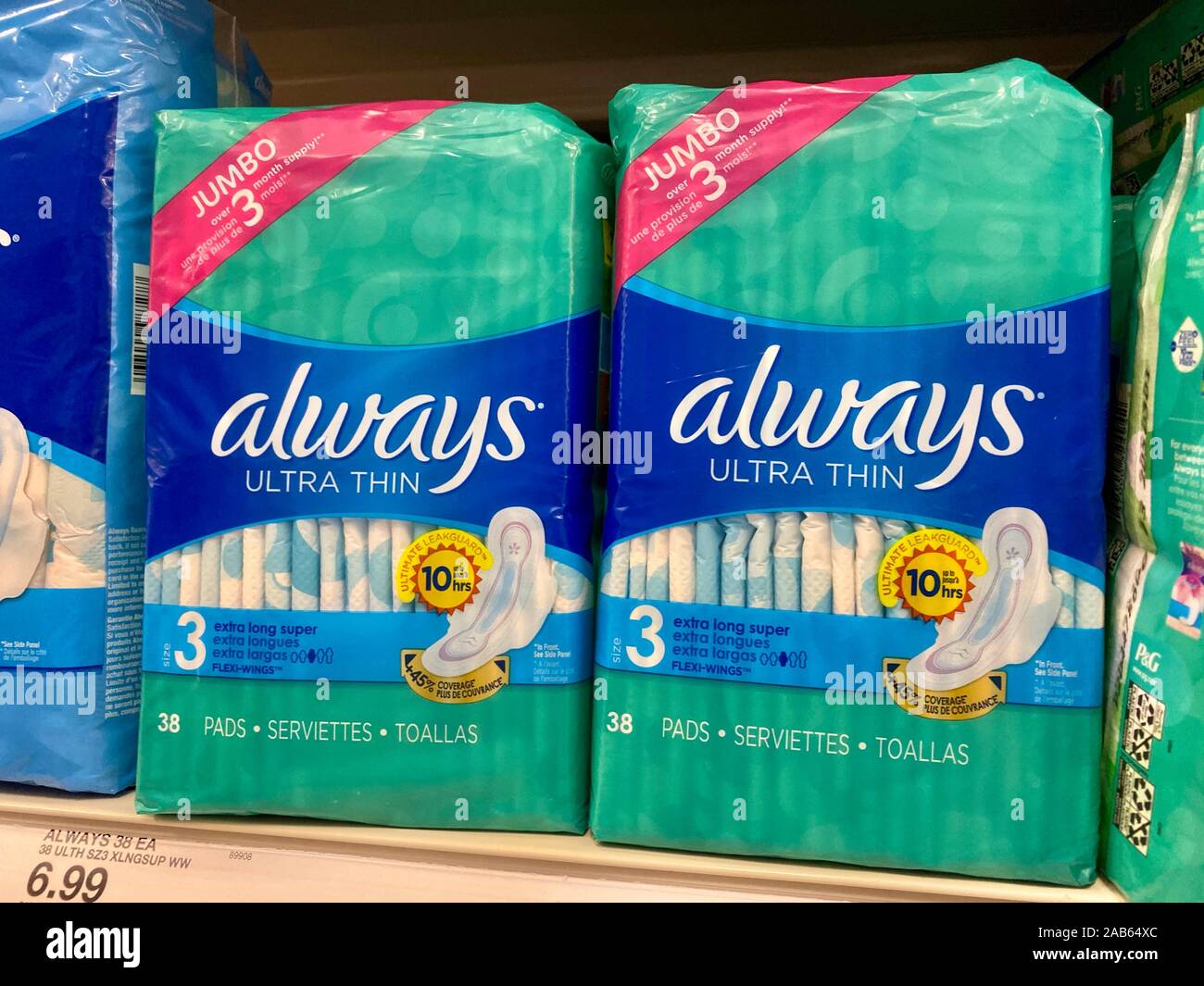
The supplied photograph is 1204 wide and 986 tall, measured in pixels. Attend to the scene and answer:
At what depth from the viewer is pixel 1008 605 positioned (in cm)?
84

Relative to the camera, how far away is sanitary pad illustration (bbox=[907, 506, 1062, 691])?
0.84 metres

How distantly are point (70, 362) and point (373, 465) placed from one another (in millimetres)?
369

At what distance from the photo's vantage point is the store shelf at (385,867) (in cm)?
88

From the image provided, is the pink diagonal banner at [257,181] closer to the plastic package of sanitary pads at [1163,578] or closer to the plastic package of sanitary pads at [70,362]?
the plastic package of sanitary pads at [70,362]

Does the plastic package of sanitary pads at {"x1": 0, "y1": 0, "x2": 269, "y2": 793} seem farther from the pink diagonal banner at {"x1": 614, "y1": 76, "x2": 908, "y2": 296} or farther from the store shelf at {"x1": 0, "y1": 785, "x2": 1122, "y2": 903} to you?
the pink diagonal banner at {"x1": 614, "y1": 76, "x2": 908, "y2": 296}

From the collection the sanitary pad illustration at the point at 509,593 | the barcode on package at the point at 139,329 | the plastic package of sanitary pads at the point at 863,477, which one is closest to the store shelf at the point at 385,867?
the plastic package of sanitary pads at the point at 863,477

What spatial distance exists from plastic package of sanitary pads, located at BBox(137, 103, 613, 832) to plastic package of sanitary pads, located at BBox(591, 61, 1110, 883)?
72mm

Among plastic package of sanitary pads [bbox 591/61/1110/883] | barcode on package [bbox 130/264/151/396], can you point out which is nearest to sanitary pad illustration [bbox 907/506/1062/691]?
plastic package of sanitary pads [bbox 591/61/1110/883]

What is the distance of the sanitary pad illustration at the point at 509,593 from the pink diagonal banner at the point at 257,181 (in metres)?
0.40

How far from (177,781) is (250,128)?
2.26 ft

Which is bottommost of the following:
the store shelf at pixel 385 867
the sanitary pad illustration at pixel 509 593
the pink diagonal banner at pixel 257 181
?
the store shelf at pixel 385 867

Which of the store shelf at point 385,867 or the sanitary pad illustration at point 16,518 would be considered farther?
the sanitary pad illustration at point 16,518

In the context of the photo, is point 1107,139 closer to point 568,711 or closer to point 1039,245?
point 1039,245

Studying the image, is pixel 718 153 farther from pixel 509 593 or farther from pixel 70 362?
pixel 70 362
